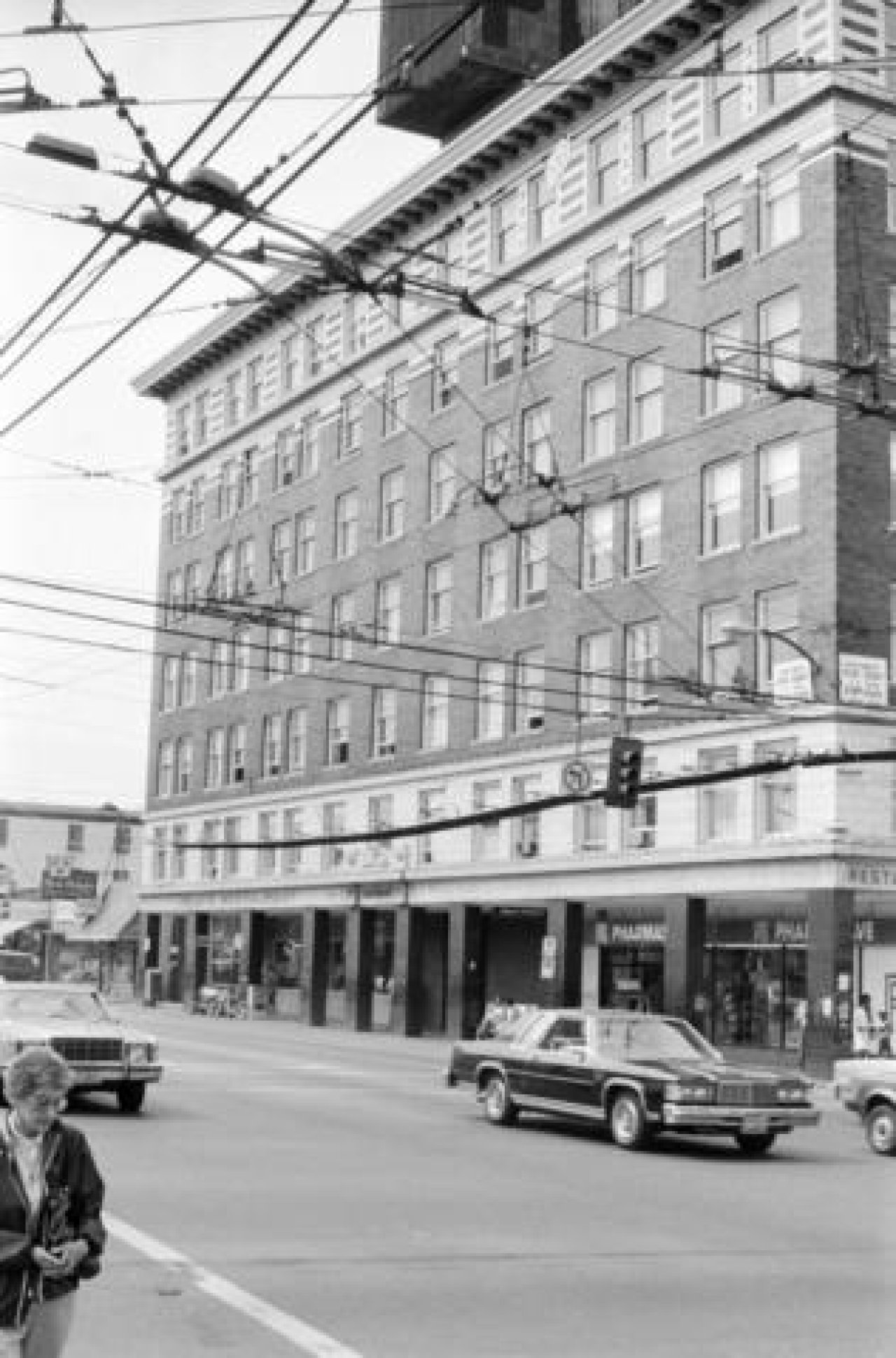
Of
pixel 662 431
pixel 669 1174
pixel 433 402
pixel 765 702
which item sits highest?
pixel 433 402

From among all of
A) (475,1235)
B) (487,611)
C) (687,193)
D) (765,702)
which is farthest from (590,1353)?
(487,611)

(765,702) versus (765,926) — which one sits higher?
(765,702)

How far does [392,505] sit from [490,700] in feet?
28.9

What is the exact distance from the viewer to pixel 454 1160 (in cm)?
1688

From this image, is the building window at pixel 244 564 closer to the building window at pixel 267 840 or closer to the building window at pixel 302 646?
the building window at pixel 302 646

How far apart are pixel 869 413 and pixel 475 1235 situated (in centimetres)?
1166

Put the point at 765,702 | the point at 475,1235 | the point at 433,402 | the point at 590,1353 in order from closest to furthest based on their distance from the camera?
the point at 590,1353 → the point at 475,1235 → the point at 765,702 → the point at 433,402

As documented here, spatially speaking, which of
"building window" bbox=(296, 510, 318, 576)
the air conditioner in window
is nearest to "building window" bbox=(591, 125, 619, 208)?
the air conditioner in window

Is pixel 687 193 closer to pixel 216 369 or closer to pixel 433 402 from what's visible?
pixel 433 402

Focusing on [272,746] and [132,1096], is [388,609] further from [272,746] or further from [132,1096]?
[132,1096]

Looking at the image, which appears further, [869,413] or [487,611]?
[487,611]

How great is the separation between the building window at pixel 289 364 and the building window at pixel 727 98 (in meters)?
21.8

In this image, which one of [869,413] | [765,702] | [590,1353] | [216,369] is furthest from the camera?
[216,369]

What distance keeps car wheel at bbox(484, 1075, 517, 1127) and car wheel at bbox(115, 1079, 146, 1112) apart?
163 inches
